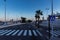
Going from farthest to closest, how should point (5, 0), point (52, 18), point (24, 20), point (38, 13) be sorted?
point (24, 20) < point (38, 13) < point (5, 0) < point (52, 18)

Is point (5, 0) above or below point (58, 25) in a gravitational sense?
above

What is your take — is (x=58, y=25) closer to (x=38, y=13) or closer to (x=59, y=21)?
(x=59, y=21)

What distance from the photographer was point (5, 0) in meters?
53.1

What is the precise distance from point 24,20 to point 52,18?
135175 mm

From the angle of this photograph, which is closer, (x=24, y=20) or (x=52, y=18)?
(x=52, y=18)

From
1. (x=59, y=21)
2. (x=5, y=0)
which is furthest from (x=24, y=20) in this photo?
(x=59, y=21)

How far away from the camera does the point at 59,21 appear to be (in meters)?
40.1

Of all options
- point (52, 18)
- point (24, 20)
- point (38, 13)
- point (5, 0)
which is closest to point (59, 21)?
point (5, 0)

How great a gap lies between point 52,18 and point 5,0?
42.4 m

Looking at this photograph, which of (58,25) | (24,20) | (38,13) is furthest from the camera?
(24,20)

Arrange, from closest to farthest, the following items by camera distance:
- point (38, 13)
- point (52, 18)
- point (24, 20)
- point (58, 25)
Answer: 1. point (52, 18)
2. point (58, 25)
3. point (38, 13)
4. point (24, 20)

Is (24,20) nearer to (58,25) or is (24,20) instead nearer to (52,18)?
(58,25)

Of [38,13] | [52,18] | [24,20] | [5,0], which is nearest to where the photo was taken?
[52,18]

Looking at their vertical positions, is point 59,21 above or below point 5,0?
below
